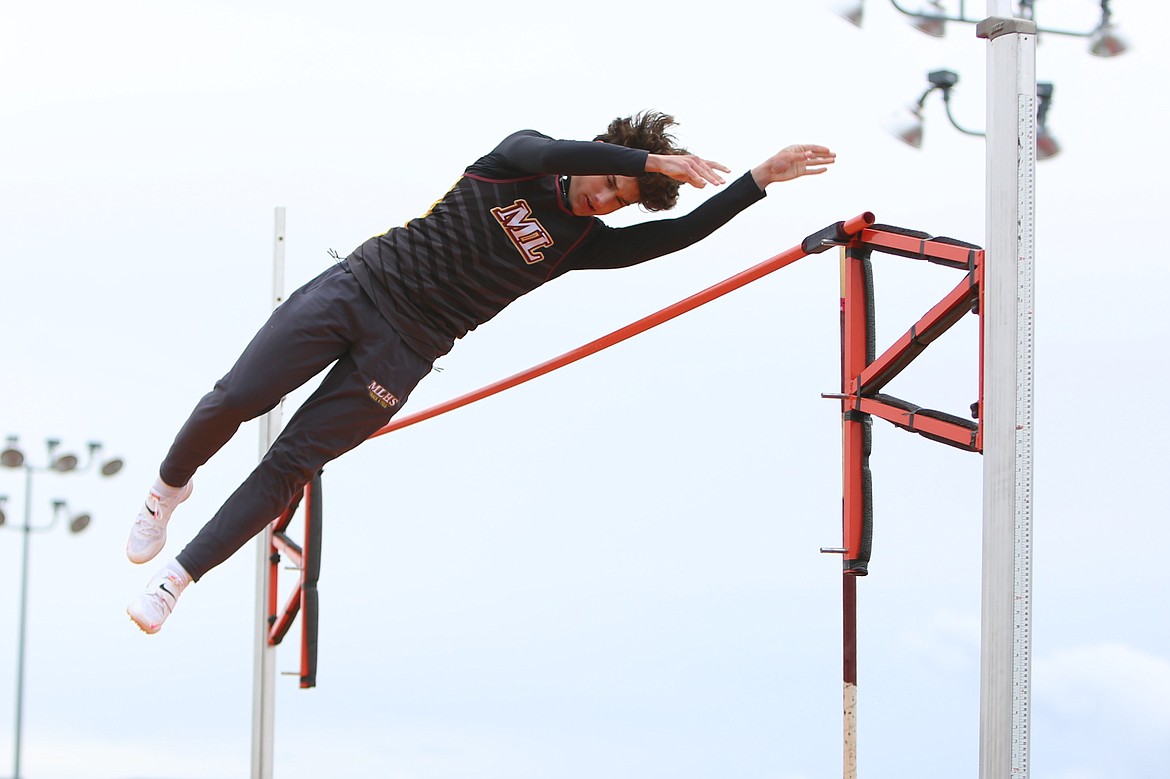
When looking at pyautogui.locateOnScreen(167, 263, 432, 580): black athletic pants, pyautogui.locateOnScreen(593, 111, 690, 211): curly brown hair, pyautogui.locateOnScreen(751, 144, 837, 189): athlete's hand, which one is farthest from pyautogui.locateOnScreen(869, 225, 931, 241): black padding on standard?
pyautogui.locateOnScreen(167, 263, 432, 580): black athletic pants

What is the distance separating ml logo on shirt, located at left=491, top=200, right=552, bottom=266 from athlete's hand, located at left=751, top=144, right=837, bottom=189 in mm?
Answer: 560

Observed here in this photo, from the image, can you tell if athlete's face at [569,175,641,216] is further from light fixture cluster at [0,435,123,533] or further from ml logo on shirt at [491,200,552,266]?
light fixture cluster at [0,435,123,533]

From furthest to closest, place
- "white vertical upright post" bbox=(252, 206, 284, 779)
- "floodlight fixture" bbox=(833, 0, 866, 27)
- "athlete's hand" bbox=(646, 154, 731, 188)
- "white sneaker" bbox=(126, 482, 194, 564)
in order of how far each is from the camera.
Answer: "white vertical upright post" bbox=(252, 206, 284, 779) → "floodlight fixture" bbox=(833, 0, 866, 27) → "white sneaker" bbox=(126, 482, 194, 564) → "athlete's hand" bbox=(646, 154, 731, 188)

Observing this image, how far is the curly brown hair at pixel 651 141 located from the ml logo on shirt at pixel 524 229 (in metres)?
0.26

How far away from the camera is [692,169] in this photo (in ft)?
9.22

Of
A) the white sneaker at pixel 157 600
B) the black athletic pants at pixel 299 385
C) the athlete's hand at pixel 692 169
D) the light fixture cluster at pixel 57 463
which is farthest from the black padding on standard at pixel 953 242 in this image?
the light fixture cluster at pixel 57 463

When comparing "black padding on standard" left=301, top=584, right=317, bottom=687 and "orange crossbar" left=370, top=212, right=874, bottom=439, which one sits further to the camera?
"black padding on standard" left=301, top=584, right=317, bottom=687

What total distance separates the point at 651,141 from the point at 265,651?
3057 millimetres

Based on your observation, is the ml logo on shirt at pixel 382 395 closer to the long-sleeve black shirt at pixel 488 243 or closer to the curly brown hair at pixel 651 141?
the long-sleeve black shirt at pixel 488 243

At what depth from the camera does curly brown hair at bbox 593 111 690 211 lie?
3262mm

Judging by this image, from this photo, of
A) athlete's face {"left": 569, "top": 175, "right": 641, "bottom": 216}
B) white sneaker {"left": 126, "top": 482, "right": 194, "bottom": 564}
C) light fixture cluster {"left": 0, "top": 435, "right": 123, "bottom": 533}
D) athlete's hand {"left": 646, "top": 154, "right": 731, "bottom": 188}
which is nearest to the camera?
athlete's hand {"left": 646, "top": 154, "right": 731, "bottom": 188}

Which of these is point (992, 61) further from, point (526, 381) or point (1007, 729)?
point (526, 381)

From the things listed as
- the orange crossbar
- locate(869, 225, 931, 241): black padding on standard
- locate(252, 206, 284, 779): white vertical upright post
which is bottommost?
locate(252, 206, 284, 779): white vertical upright post

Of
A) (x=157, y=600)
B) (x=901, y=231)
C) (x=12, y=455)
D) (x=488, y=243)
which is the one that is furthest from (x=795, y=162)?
(x=12, y=455)
